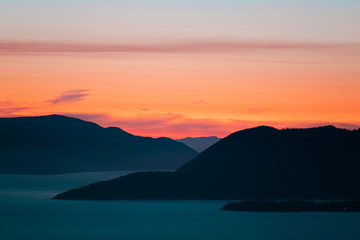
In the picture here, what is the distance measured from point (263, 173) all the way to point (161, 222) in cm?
4432

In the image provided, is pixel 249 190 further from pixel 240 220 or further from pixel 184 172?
pixel 240 220

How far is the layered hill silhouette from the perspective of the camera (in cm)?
16412

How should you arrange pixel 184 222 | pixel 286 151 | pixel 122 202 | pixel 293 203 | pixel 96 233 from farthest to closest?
pixel 286 151
pixel 122 202
pixel 293 203
pixel 184 222
pixel 96 233

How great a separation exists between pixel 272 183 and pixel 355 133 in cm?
2174

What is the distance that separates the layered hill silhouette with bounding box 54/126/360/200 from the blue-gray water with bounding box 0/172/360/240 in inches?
206

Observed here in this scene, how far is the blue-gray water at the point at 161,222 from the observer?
109m

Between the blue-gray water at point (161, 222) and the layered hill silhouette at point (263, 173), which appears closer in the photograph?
the blue-gray water at point (161, 222)

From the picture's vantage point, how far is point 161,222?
418 ft

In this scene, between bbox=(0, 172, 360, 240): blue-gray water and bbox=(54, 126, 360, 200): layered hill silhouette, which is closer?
bbox=(0, 172, 360, 240): blue-gray water

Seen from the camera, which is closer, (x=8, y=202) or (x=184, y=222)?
(x=184, y=222)

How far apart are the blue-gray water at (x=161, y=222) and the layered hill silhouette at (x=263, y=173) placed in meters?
5.24

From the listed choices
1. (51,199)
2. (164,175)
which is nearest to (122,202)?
(164,175)

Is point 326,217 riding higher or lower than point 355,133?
lower

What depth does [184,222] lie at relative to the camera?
128 metres
